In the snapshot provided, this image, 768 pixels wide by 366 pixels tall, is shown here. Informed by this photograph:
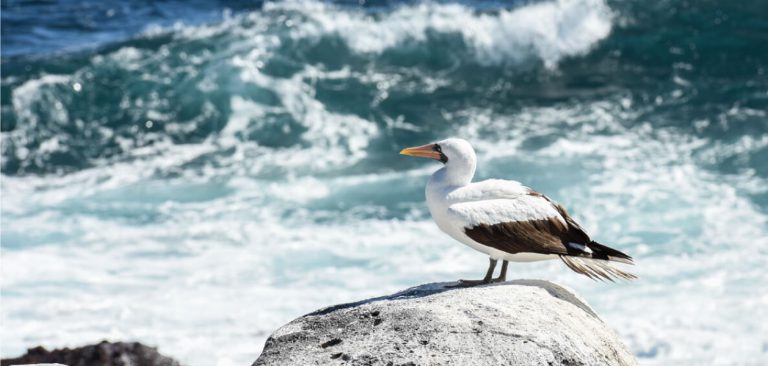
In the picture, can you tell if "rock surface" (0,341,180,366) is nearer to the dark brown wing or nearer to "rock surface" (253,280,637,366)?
"rock surface" (253,280,637,366)

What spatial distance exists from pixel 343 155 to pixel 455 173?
9.83 m

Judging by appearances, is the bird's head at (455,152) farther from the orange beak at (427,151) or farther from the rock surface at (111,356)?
the rock surface at (111,356)

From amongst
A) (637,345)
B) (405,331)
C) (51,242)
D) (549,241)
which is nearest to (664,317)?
(637,345)

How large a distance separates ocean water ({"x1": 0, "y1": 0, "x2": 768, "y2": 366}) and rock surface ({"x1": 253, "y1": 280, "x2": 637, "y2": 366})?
396 cm

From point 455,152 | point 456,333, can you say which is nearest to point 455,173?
point 455,152

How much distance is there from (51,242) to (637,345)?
6338 millimetres

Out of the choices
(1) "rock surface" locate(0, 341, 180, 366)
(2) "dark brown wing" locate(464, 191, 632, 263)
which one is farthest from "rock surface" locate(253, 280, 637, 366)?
(1) "rock surface" locate(0, 341, 180, 366)

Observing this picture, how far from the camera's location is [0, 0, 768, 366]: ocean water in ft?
34.2

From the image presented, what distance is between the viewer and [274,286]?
1088 centimetres

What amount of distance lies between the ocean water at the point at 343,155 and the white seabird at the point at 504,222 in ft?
12.7

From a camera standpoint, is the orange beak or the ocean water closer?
the orange beak

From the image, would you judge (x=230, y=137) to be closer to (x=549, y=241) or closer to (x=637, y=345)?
(x=637, y=345)

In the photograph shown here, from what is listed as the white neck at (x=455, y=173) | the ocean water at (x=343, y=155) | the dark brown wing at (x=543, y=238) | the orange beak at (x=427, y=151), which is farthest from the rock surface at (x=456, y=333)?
the ocean water at (x=343, y=155)

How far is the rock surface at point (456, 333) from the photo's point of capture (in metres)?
4.91
